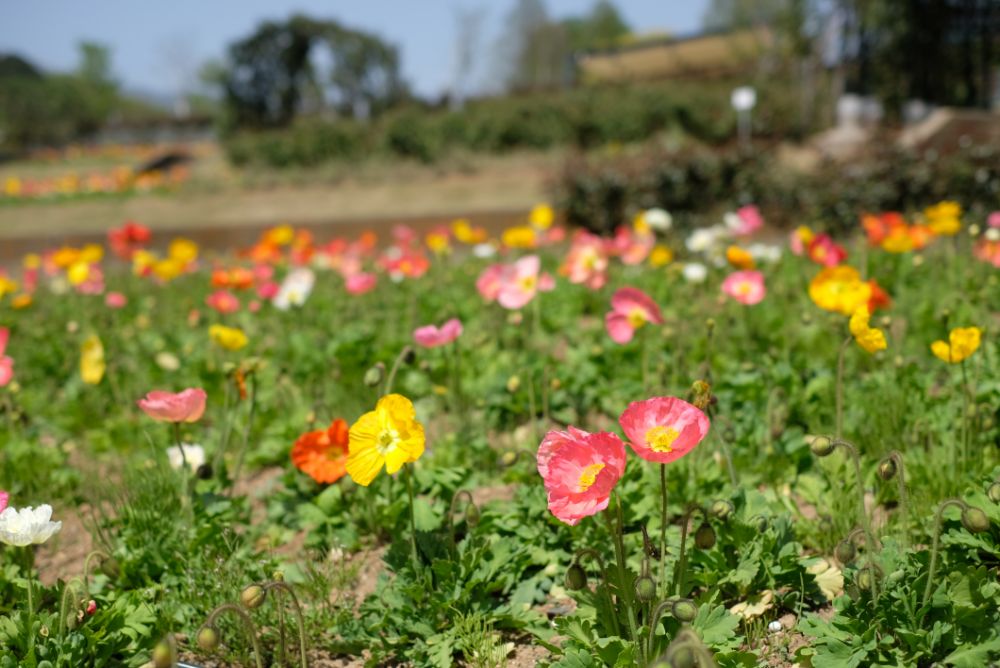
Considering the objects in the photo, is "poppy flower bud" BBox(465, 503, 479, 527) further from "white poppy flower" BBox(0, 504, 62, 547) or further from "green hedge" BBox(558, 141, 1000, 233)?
"green hedge" BBox(558, 141, 1000, 233)

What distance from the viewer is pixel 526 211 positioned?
10297mm

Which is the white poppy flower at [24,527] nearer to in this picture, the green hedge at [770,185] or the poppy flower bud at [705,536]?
the poppy flower bud at [705,536]

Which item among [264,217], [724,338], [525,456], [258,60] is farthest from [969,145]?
[258,60]

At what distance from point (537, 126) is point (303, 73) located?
8.80 metres

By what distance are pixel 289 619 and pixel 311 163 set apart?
1649 centimetres

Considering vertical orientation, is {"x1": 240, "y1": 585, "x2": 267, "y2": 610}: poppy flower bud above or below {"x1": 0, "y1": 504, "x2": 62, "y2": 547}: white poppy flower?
below

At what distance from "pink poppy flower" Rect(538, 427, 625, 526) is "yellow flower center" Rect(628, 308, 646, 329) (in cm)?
109

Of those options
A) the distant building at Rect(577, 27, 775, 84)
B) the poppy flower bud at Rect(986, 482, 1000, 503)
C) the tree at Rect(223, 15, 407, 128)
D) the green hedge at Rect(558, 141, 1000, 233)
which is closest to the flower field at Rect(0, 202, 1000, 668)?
the poppy flower bud at Rect(986, 482, 1000, 503)

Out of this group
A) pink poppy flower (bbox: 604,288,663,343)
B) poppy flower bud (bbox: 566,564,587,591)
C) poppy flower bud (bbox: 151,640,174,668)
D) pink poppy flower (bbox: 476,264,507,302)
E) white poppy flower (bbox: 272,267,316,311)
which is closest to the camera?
poppy flower bud (bbox: 151,640,174,668)

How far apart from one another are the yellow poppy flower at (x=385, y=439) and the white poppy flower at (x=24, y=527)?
0.56 metres

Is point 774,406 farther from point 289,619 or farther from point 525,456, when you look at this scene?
point 289,619

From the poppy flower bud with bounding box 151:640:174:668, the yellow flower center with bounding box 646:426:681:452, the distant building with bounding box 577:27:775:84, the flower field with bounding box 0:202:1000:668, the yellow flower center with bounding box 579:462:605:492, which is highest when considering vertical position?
the distant building with bounding box 577:27:775:84

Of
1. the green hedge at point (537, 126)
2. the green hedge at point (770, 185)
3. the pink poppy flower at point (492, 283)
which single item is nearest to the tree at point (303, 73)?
the green hedge at point (537, 126)

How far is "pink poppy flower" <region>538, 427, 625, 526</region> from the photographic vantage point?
1.43 metres
